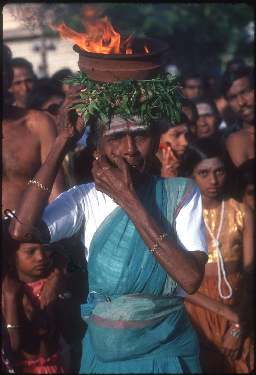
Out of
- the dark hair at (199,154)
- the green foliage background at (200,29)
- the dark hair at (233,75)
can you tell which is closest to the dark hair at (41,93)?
the dark hair at (199,154)

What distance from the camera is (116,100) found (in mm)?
4254

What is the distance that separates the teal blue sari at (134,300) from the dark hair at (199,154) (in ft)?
10.0

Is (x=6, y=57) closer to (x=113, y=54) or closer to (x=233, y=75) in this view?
(x=113, y=54)

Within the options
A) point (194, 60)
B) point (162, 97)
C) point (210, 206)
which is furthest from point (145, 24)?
point (162, 97)

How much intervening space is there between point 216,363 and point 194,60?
19.6 m

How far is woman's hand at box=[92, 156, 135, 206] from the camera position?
4.09m

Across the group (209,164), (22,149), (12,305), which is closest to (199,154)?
(209,164)

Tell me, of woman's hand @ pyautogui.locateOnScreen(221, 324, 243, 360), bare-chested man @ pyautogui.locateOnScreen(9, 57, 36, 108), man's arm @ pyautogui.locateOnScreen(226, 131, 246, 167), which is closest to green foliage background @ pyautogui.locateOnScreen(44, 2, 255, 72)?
bare-chested man @ pyautogui.locateOnScreen(9, 57, 36, 108)

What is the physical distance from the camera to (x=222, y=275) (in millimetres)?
7309

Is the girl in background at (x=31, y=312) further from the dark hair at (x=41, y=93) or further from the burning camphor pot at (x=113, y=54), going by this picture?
the dark hair at (x=41, y=93)

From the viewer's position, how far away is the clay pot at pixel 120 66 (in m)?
4.23

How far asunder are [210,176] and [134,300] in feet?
11.3

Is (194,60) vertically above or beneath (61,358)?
above

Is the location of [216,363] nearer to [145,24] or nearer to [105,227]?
[105,227]
